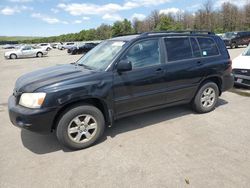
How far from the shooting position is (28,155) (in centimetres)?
383

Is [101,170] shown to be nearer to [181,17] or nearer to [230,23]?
[230,23]

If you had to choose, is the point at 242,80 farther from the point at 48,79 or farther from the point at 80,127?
the point at 48,79

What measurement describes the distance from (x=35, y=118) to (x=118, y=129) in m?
1.73

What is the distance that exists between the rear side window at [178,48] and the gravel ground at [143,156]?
1.33m

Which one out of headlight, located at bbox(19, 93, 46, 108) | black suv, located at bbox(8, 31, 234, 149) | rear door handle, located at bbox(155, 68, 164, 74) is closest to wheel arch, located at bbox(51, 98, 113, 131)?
black suv, located at bbox(8, 31, 234, 149)

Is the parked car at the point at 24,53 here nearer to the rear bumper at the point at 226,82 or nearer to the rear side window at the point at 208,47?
the rear side window at the point at 208,47

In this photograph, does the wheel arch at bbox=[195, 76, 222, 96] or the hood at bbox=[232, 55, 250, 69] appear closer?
the wheel arch at bbox=[195, 76, 222, 96]

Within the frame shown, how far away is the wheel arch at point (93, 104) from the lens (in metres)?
3.77

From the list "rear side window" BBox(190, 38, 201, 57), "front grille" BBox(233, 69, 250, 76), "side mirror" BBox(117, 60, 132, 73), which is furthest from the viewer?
"front grille" BBox(233, 69, 250, 76)

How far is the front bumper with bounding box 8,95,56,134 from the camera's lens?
353cm

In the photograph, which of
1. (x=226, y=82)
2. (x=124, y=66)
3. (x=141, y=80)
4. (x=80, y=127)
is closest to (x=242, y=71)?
(x=226, y=82)

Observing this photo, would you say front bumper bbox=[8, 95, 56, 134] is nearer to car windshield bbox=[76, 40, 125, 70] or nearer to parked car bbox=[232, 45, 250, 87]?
car windshield bbox=[76, 40, 125, 70]

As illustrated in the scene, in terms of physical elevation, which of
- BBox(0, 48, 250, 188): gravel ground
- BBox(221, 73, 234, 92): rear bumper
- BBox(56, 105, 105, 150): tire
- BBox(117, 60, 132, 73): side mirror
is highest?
BBox(117, 60, 132, 73): side mirror

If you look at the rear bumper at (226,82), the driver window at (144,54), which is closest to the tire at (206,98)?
the rear bumper at (226,82)
